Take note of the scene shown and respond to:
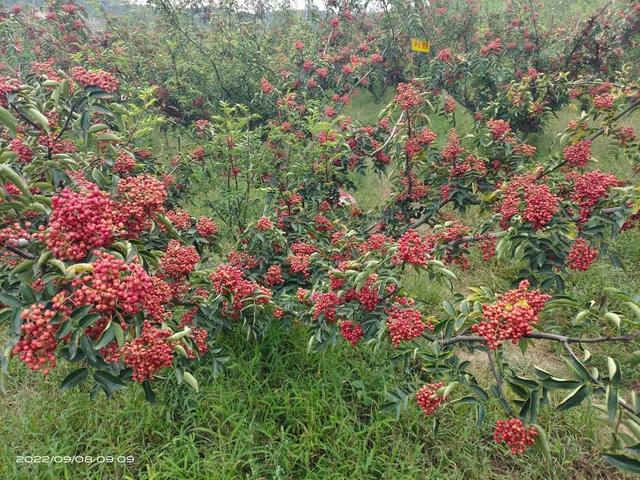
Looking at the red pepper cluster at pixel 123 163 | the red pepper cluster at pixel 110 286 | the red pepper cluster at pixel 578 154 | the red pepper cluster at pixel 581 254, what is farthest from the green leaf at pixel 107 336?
the red pepper cluster at pixel 578 154

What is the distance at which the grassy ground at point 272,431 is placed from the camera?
2328 mm

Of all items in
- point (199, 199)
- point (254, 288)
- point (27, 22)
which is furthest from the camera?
point (27, 22)

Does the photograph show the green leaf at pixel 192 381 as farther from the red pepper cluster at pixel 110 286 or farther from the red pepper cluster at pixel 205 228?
the red pepper cluster at pixel 205 228

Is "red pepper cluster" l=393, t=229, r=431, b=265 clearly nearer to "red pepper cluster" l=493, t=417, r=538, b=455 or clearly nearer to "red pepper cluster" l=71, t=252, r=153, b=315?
"red pepper cluster" l=493, t=417, r=538, b=455

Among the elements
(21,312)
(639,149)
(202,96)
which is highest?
(202,96)

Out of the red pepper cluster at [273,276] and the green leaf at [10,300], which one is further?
the red pepper cluster at [273,276]

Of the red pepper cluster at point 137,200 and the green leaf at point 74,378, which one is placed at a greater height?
the red pepper cluster at point 137,200

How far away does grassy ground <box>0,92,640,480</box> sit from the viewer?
7.64 feet

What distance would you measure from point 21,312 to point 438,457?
2.30 metres

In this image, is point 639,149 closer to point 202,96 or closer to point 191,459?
point 191,459

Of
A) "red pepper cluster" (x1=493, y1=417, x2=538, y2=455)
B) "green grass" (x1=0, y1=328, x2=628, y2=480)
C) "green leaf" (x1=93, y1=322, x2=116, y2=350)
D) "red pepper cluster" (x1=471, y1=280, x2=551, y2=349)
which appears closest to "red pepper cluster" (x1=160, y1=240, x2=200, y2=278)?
"green leaf" (x1=93, y1=322, x2=116, y2=350)

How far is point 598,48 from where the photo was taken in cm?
691

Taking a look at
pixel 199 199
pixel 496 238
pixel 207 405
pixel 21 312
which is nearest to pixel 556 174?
pixel 496 238

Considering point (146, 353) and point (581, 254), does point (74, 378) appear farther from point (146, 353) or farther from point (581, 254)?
point (581, 254)
